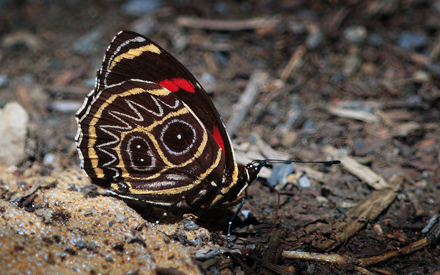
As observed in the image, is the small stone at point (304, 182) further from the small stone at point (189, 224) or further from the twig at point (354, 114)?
the small stone at point (189, 224)

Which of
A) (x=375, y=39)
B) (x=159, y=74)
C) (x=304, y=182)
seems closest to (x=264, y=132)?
(x=304, y=182)

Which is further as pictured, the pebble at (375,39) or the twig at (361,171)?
the pebble at (375,39)

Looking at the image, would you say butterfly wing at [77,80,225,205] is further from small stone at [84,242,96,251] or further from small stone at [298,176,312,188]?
small stone at [298,176,312,188]

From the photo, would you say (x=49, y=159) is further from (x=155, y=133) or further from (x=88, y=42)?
(x=88, y=42)

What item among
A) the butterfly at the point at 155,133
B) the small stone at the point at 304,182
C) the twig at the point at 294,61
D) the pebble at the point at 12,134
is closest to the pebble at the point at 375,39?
the twig at the point at 294,61

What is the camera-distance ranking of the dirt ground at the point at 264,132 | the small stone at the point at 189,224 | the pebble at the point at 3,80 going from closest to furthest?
the dirt ground at the point at 264,132 → the small stone at the point at 189,224 → the pebble at the point at 3,80

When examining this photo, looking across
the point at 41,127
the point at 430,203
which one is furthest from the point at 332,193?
the point at 41,127

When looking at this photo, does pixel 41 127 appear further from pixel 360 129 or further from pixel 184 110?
pixel 360 129

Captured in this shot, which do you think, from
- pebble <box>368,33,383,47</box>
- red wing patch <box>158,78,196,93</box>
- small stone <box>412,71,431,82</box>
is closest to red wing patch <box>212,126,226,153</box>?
red wing patch <box>158,78,196,93</box>
